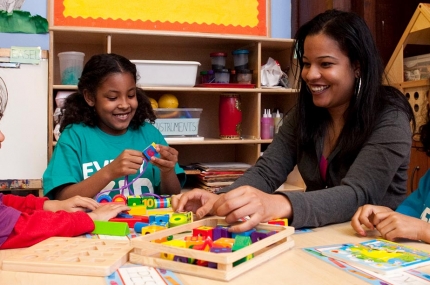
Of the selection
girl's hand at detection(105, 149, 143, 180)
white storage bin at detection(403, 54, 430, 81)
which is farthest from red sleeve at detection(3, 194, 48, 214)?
white storage bin at detection(403, 54, 430, 81)

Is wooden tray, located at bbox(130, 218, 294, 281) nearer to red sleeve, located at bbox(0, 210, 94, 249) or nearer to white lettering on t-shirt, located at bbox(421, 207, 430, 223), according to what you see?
red sleeve, located at bbox(0, 210, 94, 249)

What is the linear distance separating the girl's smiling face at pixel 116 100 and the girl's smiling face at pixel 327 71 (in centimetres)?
69

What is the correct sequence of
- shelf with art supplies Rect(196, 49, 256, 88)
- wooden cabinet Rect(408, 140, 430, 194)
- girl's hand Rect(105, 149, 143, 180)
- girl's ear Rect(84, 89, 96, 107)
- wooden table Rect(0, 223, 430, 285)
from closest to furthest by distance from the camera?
wooden table Rect(0, 223, 430, 285) < girl's hand Rect(105, 149, 143, 180) < girl's ear Rect(84, 89, 96, 107) < wooden cabinet Rect(408, 140, 430, 194) < shelf with art supplies Rect(196, 49, 256, 88)

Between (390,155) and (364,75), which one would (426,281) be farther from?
(364,75)

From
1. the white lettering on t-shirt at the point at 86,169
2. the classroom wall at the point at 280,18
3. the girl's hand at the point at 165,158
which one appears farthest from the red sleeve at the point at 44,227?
the classroom wall at the point at 280,18

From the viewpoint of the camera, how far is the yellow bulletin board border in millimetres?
2598

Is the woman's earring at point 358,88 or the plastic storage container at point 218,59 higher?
the plastic storage container at point 218,59

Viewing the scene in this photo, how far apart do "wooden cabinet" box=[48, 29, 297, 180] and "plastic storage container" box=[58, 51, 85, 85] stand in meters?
0.07

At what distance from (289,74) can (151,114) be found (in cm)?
121

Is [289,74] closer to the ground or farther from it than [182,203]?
farther from it

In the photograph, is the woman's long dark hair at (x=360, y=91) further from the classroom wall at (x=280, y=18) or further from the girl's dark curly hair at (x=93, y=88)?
the classroom wall at (x=280, y=18)

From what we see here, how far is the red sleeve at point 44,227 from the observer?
868 millimetres

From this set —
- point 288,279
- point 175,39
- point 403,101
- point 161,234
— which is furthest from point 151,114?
point 288,279

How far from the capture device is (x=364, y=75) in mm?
1333
